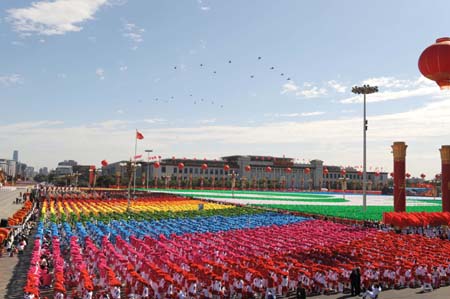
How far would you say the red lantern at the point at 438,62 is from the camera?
2778 centimetres

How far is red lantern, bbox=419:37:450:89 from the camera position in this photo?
2778 cm

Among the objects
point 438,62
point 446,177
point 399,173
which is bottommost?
point 446,177

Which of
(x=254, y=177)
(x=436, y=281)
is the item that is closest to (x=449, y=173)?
(x=436, y=281)

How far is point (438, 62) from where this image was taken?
91.9ft

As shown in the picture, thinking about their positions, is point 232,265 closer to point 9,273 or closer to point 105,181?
point 9,273

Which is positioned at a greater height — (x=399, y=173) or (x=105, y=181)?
(x=399, y=173)

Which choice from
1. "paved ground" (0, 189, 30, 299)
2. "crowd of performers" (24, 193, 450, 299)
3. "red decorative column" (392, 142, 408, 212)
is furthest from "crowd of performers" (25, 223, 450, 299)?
"red decorative column" (392, 142, 408, 212)

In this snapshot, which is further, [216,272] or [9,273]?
[9,273]

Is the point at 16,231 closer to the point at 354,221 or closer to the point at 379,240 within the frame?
the point at 379,240

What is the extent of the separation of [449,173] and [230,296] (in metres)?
35.9

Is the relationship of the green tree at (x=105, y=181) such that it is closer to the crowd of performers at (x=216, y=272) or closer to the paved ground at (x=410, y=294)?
the crowd of performers at (x=216, y=272)

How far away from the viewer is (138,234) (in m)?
29.8

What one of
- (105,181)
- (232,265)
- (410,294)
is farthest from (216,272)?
(105,181)

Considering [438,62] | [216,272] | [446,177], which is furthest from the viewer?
[446,177]
